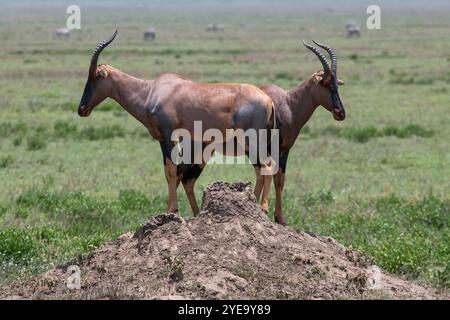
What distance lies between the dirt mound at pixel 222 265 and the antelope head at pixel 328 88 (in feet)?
4.10

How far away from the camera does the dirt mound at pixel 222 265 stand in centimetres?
809

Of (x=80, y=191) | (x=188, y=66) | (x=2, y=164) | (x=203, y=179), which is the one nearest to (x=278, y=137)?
(x=80, y=191)

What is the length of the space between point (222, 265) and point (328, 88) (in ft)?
7.62

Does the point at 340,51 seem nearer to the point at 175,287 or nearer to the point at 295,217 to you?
the point at 295,217

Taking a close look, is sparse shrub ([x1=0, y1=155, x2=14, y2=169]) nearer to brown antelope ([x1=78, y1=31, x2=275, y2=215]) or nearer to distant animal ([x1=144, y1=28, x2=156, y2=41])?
brown antelope ([x1=78, y1=31, x2=275, y2=215])

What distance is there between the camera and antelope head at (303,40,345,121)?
31.6 ft

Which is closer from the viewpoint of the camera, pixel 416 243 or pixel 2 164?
pixel 416 243

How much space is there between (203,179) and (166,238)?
24.6 ft

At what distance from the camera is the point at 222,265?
8297 millimetres

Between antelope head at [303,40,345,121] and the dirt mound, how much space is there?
4.10 ft

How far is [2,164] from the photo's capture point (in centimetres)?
1733

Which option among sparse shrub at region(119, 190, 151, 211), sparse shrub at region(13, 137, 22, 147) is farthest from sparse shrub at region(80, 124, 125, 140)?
sparse shrub at region(119, 190, 151, 211)

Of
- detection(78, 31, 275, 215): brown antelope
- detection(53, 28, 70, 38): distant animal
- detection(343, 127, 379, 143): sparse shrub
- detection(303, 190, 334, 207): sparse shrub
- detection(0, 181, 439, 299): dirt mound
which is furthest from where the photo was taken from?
detection(53, 28, 70, 38): distant animal

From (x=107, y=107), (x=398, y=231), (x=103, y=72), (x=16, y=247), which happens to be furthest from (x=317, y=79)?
(x=107, y=107)
